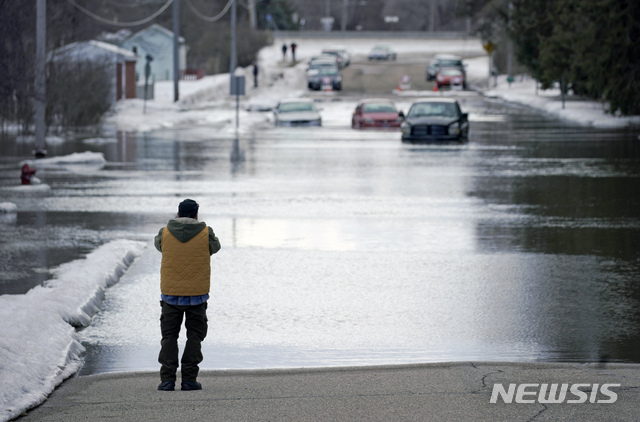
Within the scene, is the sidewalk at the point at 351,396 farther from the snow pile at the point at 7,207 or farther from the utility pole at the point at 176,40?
the utility pole at the point at 176,40

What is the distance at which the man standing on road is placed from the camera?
269 inches

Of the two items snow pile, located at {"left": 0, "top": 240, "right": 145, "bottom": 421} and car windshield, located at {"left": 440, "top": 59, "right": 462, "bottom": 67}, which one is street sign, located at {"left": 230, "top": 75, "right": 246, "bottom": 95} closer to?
snow pile, located at {"left": 0, "top": 240, "right": 145, "bottom": 421}

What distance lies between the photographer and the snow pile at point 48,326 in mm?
6738

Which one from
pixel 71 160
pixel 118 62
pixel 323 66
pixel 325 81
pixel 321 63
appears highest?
pixel 321 63

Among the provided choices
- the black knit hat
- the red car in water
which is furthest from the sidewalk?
the red car in water

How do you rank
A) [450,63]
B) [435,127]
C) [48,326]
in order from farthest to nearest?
[450,63] < [435,127] < [48,326]

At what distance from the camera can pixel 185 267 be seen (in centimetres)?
686

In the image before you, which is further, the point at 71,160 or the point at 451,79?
the point at 451,79

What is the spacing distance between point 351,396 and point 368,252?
248 inches

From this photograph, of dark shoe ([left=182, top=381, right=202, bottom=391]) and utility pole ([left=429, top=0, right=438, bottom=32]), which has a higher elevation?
utility pole ([left=429, top=0, right=438, bottom=32])

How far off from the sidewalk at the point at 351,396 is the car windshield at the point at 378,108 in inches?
1249

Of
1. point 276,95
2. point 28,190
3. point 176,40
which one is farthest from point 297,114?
point 276,95

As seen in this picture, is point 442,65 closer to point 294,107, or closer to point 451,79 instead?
point 451,79

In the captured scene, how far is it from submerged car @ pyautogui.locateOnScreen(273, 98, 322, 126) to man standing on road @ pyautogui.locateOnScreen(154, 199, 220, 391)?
3293 cm
